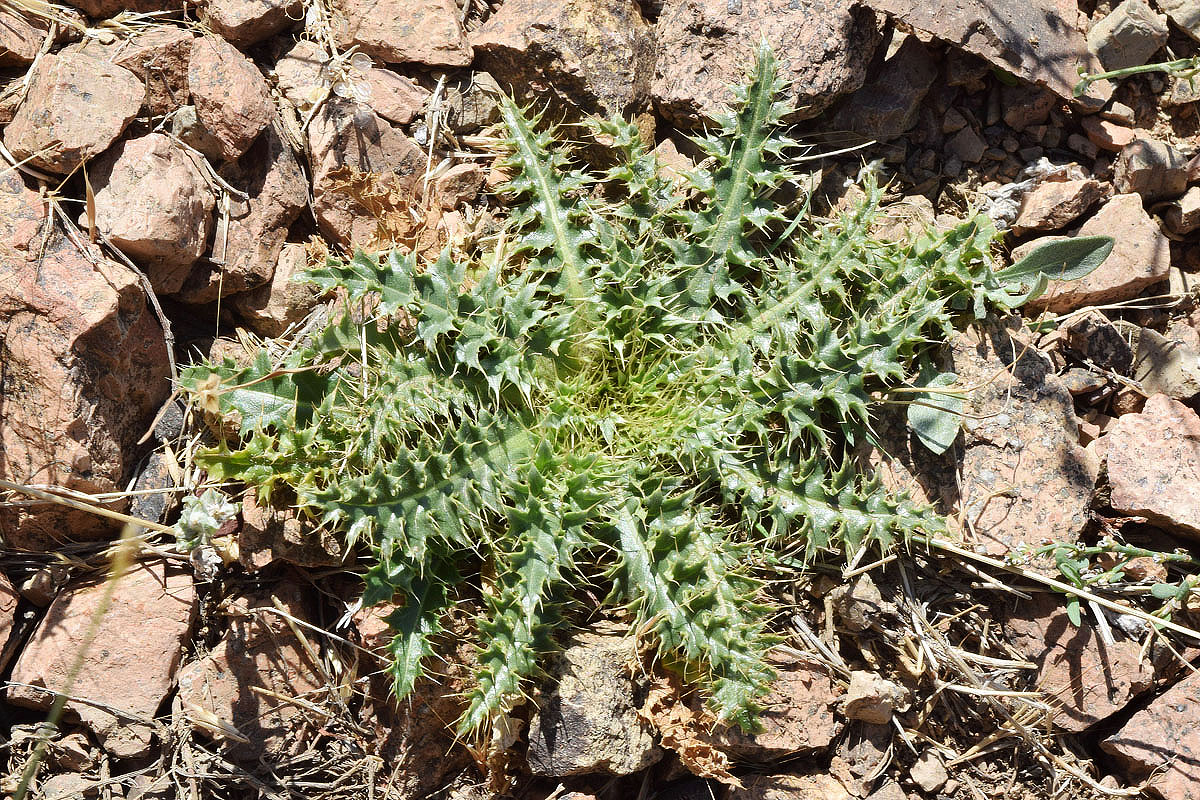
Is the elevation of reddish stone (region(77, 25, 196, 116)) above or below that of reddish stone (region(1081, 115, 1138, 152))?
above

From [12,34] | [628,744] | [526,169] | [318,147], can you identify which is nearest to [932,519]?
[628,744]

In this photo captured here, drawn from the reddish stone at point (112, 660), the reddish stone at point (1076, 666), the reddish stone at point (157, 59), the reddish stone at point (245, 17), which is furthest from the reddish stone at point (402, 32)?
the reddish stone at point (1076, 666)

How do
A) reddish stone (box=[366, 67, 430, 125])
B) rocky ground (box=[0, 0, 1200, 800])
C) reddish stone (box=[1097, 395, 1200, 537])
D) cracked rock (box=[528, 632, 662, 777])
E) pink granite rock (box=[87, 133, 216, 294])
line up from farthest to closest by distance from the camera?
reddish stone (box=[366, 67, 430, 125]) → reddish stone (box=[1097, 395, 1200, 537]) → pink granite rock (box=[87, 133, 216, 294]) → rocky ground (box=[0, 0, 1200, 800]) → cracked rock (box=[528, 632, 662, 777])

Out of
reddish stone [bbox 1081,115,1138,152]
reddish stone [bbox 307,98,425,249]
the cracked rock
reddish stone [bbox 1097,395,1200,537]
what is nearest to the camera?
the cracked rock

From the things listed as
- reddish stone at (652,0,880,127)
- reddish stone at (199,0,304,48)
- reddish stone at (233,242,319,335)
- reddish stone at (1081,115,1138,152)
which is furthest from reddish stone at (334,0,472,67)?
reddish stone at (1081,115,1138,152)

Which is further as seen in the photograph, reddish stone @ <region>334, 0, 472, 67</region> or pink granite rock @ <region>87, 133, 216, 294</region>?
reddish stone @ <region>334, 0, 472, 67</region>

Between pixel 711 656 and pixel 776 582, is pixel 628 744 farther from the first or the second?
pixel 776 582

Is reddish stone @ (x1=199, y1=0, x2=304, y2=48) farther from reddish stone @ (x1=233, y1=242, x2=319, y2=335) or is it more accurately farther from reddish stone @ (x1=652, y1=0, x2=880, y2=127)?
reddish stone @ (x1=652, y1=0, x2=880, y2=127)

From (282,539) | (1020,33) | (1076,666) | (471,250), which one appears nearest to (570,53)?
(471,250)
